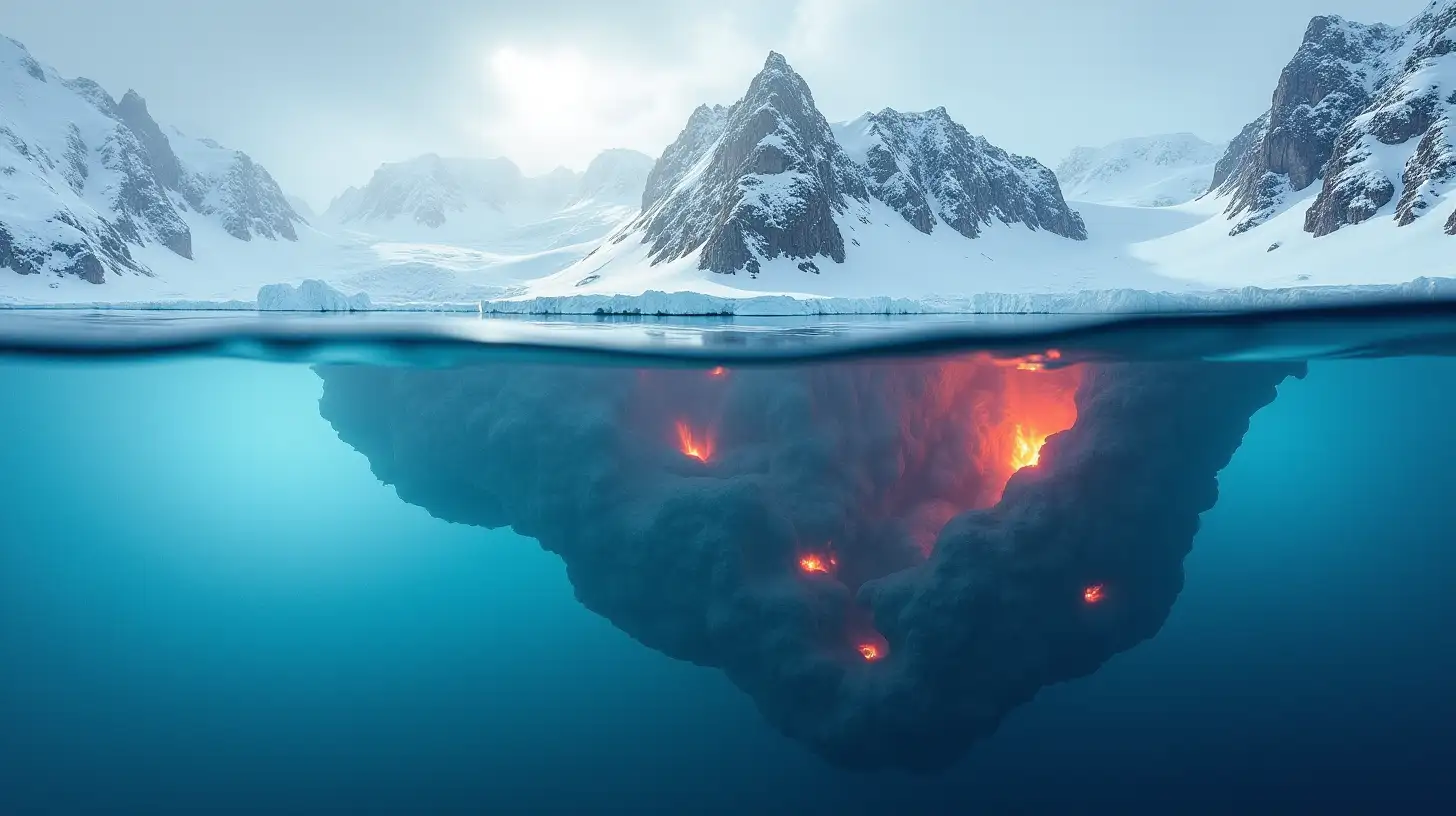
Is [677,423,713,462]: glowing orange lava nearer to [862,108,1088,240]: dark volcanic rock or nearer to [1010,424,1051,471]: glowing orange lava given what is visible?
[1010,424,1051,471]: glowing orange lava

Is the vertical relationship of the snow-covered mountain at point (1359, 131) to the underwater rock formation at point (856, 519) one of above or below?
above

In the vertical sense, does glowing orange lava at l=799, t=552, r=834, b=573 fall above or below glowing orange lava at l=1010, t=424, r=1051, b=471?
below

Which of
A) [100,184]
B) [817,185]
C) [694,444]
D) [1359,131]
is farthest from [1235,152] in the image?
[100,184]

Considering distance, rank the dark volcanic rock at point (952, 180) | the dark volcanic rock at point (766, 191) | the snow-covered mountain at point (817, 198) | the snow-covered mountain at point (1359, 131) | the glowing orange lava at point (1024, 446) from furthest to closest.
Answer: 1. the dark volcanic rock at point (952, 180)
2. the snow-covered mountain at point (817, 198)
3. the dark volcanic rock at point (766, 191)
4. the snow-covered mountain at point (1359, 131)
5. the glowing orange lava at point (1024, 446)

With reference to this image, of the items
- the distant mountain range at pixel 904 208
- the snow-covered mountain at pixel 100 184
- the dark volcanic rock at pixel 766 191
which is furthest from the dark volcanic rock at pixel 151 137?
the dark volcanic rock at pixel 766 191

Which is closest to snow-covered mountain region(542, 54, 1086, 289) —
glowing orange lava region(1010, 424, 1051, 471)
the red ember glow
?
the red ember glow

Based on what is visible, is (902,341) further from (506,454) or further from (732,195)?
(732,195)

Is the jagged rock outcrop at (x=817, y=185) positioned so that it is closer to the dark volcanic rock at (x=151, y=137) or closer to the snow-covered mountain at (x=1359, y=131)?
the snow-covered mountain at (x=1359, y=131)
